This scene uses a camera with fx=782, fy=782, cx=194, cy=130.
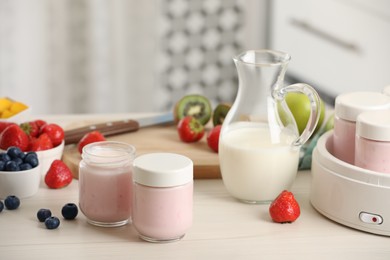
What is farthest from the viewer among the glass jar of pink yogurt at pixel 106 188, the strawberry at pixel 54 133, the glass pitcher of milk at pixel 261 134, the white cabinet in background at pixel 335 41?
the white cabinet in background at pixel 335 41

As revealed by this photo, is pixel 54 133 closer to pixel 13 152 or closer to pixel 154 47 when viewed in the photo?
pixel 13 152

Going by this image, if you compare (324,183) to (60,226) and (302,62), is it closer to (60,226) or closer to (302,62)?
(60,226)

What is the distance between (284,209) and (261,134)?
20 cm

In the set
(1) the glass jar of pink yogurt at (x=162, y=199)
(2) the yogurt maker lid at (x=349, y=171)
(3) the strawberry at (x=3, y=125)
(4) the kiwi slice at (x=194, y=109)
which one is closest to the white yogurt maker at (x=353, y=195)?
(2) the yogurt maker lid at (x=349, y=171)

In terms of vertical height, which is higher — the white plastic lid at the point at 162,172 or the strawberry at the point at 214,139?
the white plastic lid at the point at 162,172

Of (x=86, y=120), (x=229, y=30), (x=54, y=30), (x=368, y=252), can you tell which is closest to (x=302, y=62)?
(x=229, y=30)

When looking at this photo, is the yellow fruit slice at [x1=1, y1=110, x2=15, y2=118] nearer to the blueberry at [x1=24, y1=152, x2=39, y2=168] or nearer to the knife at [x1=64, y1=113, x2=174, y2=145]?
the knife at [x1=64, y1=113, x2=174, y2=145]

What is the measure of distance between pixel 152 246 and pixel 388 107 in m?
0.55

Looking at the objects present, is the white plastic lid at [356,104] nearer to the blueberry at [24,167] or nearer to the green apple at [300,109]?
the green apple at [300,109]

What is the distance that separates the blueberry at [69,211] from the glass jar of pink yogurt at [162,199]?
0.15 metres

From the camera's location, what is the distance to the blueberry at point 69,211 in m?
1.52

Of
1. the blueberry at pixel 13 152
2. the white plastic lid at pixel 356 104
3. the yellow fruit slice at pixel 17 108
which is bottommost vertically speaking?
the blueberry at pixel 13 152

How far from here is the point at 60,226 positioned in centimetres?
150

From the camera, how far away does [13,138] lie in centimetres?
174
